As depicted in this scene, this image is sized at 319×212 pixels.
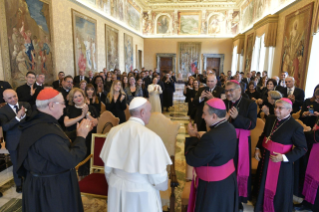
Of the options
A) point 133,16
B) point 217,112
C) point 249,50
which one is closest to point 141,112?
point 217,112

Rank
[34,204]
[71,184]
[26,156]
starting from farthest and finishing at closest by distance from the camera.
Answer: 1. [71,184]
2. [34,204]
3. [26,156]

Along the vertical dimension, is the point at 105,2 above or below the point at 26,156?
above

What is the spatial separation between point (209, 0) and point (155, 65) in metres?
7.87

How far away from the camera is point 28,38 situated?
659 cm

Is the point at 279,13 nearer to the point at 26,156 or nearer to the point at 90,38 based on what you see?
the point at 90,38

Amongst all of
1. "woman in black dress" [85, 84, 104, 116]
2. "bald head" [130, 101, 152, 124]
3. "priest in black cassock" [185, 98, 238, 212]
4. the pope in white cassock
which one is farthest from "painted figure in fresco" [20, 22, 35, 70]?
"priest in black cassock" [185, 98, 238, 212]

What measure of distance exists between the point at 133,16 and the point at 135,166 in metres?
17.4

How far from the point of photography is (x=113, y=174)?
7.02 feet

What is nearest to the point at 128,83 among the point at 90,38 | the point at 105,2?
the point at 90,38

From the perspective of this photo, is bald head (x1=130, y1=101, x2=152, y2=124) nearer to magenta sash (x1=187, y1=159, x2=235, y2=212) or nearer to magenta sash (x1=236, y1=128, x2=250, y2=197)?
magenta sash (x1=187, y1=159, x2=235, y2=212)

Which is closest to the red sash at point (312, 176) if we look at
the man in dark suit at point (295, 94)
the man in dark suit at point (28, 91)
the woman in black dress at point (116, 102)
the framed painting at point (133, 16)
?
the man in dark suit at point (295, 94)

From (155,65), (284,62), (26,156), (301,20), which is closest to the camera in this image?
(26,156)

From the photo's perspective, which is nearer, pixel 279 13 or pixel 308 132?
pixel 308 132

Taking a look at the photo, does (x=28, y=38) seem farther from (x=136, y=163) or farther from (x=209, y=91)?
(x=136, y=163)
